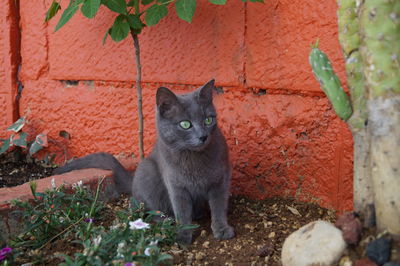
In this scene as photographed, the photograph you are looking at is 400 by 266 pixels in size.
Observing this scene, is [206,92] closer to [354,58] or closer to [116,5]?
[116,5]

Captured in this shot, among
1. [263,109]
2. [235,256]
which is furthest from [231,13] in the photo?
[235,256]

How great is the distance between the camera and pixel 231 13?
3.25m

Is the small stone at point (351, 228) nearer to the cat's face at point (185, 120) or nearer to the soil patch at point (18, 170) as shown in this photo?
the cat's face at point (185, 120)

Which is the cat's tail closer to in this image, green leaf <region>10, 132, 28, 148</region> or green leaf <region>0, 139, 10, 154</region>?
green leaf <region>10, 132, 28, 148</region>

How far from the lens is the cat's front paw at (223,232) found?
9.18 ft

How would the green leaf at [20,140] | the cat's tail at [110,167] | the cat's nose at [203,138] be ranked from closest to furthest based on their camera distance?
the cat's nose at [203,138]
the cat's tail at [110,167]
the green leaf at [20,140]

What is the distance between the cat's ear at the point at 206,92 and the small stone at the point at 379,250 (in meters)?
1.30

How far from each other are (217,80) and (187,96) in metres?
0.55

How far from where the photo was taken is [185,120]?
277cm

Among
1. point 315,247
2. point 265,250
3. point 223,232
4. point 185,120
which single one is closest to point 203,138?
point 185,120

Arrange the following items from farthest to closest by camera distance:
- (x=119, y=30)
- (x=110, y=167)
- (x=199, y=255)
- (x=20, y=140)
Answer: (x=20, y=140) < (x=110, y=167) < (x=119, y=30) < (x=199, y=255)

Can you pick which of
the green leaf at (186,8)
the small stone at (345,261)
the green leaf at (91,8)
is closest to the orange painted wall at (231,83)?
the green leaf at (186,8)

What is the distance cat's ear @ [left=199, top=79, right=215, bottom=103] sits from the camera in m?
2.83

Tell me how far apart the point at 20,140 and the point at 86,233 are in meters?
1.81
